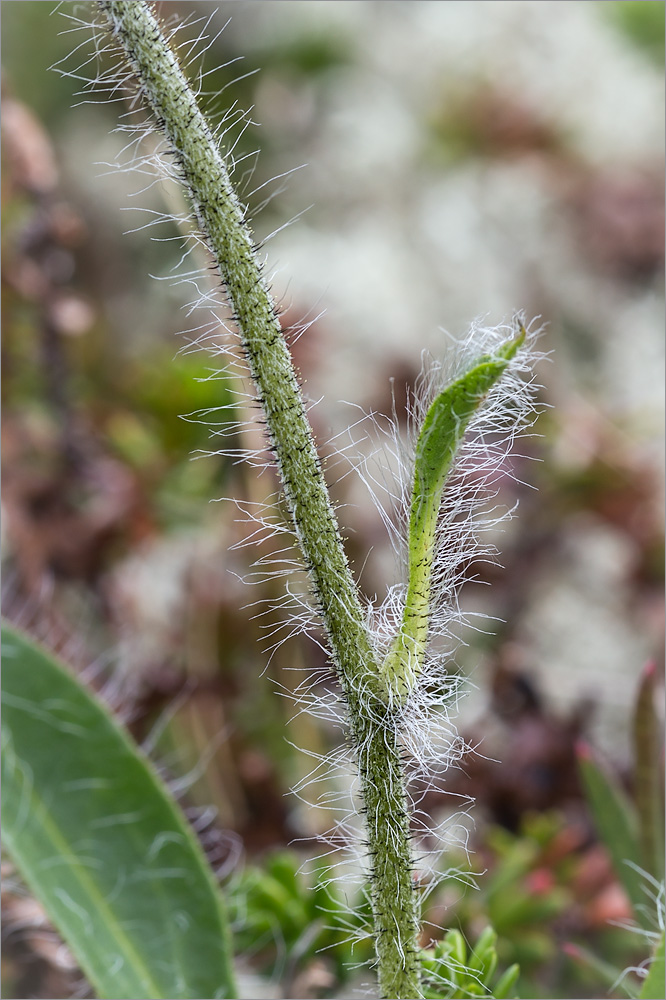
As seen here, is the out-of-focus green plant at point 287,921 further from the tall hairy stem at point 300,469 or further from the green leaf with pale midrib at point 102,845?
the tall hairy stem at point 300,469

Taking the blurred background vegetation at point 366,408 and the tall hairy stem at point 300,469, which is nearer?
the tall hairy stem at point 300,469

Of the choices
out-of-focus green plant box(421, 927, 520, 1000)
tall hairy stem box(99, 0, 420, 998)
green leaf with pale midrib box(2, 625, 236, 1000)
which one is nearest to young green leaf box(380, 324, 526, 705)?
tall hairy stem box(99, 0, 420, 998)

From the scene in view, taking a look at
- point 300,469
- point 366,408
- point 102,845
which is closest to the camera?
point 300,469

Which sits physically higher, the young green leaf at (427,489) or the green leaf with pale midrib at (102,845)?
the young green leaf at (427,489)

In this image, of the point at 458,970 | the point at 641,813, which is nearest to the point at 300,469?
the point at 458,970

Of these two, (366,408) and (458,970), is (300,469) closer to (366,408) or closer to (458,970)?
(458,970)

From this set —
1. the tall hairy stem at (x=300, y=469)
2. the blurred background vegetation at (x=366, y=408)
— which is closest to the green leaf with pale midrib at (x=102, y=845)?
the blurred background vegetation at (x=366, y=408)

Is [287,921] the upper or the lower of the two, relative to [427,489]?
lower
